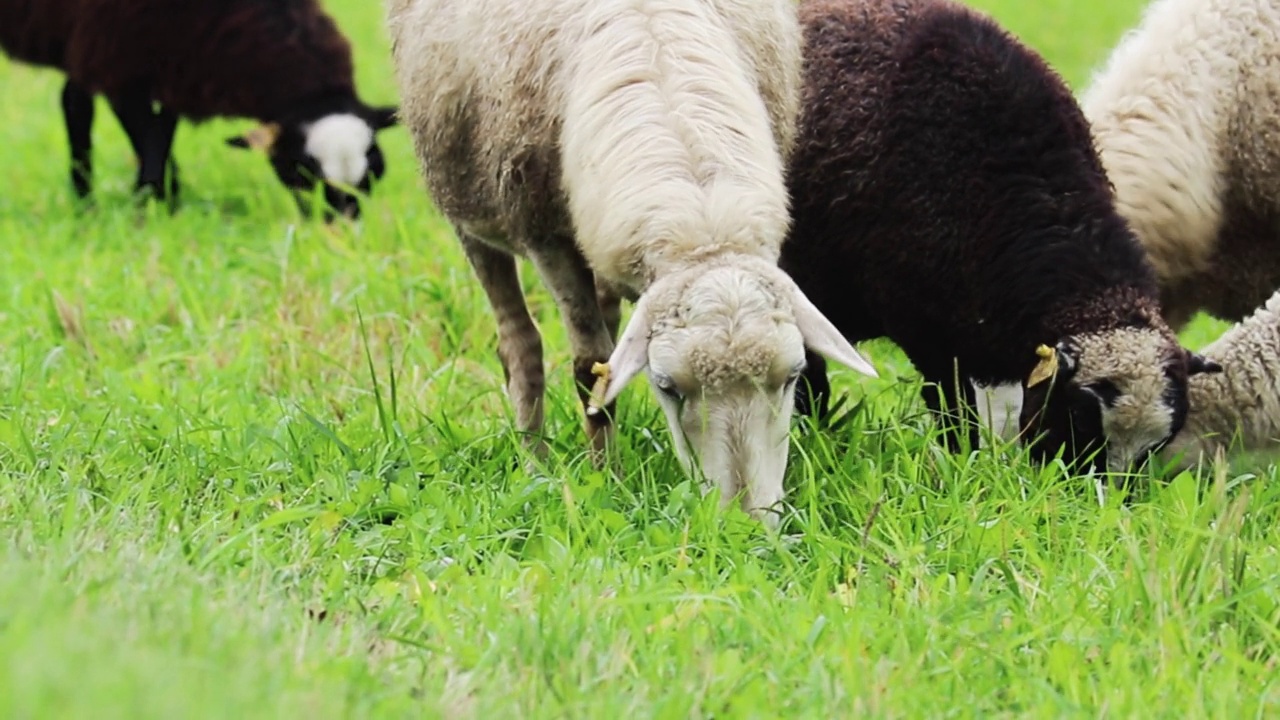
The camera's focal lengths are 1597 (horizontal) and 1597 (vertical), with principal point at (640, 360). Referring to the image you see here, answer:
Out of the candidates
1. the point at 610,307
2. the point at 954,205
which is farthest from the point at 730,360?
the point at 610,307

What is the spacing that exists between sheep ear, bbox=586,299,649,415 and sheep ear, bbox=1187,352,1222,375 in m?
1.53

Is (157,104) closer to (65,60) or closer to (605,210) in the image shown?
(65,60)

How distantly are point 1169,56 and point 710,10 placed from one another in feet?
6.57

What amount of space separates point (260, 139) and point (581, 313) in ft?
15.1

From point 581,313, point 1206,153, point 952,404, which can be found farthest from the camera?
point 1206,153

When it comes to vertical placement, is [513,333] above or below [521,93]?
below

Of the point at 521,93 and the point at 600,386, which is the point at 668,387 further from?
the point at 521,93

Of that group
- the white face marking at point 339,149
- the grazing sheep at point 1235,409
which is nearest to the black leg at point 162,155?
the white face marking at point 339,149

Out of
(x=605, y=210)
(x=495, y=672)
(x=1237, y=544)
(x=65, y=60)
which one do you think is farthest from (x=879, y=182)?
(x=65, y=60)

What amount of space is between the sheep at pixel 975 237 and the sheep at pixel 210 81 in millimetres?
4093

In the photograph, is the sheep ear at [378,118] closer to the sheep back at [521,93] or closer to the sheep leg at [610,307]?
the sheep leg at [610,307]

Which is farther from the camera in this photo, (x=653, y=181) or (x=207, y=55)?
(x=207, y=55)

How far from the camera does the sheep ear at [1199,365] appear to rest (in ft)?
13.5

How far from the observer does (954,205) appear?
4469 mm
